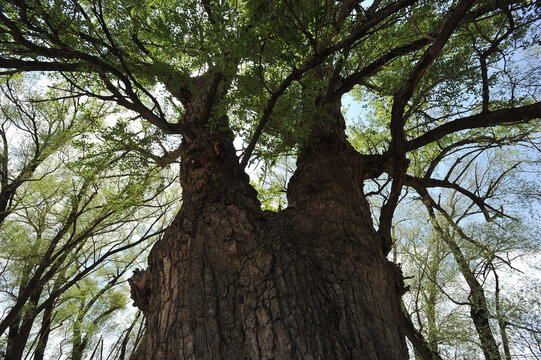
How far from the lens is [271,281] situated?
1.78 meters

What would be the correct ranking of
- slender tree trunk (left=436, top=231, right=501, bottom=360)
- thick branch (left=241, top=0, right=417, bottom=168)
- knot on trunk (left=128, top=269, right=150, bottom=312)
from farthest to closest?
slender tree trunk (left=436, top=231, right=501, bottom=360), knot on trunk (left=128, top=269, right=150, bottom=312), thick branch (left=241, top=0, right=417, bottom=168)

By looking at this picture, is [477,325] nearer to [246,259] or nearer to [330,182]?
[330,182]

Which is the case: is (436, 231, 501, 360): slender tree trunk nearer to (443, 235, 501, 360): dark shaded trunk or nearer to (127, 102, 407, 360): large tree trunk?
(443, 235, 501, 360): dark shaded trunk

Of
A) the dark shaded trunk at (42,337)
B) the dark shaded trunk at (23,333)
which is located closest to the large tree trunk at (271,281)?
the dark shaded trunk at (42,337)

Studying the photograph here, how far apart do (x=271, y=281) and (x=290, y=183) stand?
4.80ft

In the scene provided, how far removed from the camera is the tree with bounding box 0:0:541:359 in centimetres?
163

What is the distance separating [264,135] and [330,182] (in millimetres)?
1203

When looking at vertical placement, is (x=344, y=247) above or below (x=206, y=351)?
above

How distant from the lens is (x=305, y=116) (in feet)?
9.52

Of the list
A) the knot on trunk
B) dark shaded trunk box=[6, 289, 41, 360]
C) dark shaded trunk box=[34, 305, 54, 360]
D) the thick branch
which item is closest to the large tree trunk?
the knot on trunk

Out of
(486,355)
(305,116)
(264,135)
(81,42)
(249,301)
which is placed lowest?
(486,355)

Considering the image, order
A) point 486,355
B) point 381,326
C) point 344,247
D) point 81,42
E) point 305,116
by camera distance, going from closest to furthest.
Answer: point 381,326 < point 344,247 < point 81,42 < point 305,116 < point 486,355

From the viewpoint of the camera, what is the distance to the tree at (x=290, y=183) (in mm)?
1628

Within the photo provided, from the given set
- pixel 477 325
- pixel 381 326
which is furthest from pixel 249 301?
pixel 477 325
